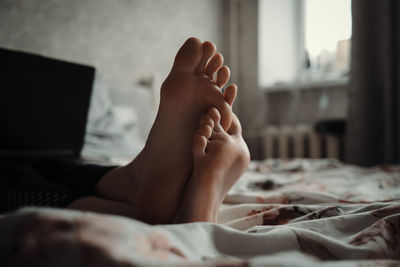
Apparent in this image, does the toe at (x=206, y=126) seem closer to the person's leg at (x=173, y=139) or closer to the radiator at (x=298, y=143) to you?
the person's leg at (x=173, y=139)

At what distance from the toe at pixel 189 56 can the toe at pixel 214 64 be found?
0.03m

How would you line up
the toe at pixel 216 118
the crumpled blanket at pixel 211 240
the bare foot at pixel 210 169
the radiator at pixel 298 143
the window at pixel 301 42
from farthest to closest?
the window at pixel 301 42 → the radiator at pixel 298 143 → the toe at pixel 216 118 → the bare foot at pixel 210 169 → the crumpled blanket at pixel 211 240

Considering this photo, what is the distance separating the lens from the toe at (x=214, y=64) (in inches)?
27.5

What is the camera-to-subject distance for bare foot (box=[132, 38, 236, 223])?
528 millimetres

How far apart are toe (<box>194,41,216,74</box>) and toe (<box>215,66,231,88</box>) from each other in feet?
0.12

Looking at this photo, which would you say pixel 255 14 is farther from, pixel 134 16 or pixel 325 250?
pixel 325 250

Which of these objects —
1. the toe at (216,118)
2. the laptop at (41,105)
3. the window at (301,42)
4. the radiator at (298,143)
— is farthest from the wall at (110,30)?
the toe at (216,118)

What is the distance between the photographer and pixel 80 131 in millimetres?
1049

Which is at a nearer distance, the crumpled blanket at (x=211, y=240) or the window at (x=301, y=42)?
the crumpled blanket at (x=211, y=240)

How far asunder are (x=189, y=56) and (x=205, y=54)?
3cm

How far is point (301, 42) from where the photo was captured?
9.31ft

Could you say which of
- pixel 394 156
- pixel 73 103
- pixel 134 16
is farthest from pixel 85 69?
pixel 394 156

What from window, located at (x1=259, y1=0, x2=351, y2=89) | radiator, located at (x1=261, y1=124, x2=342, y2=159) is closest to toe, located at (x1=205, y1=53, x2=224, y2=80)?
radiator, located at (x1=261, y1=124, x2=342, y2=159)

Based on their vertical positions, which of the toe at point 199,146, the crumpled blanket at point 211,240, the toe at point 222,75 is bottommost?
the crumpled blanket at point 211,240
